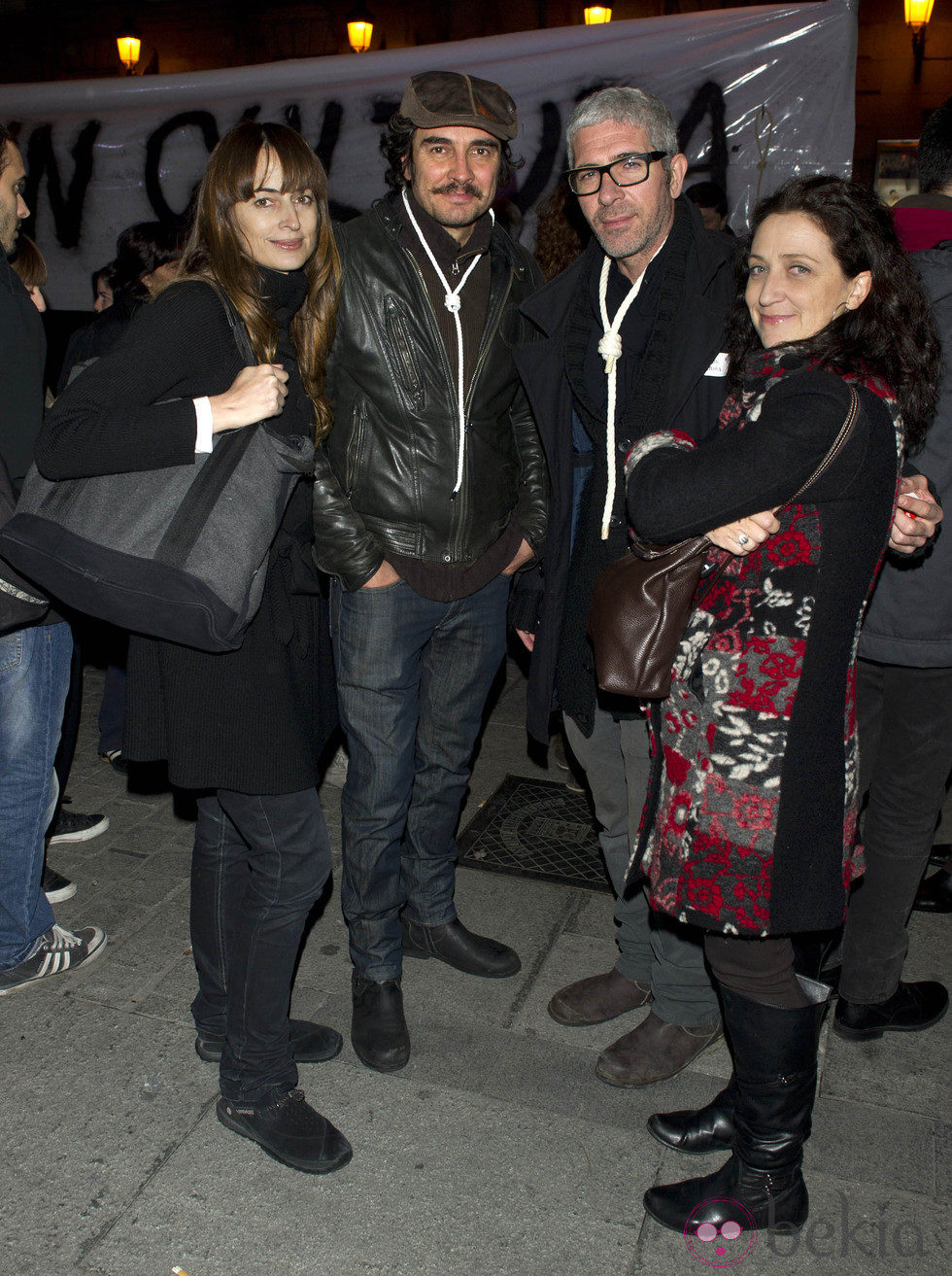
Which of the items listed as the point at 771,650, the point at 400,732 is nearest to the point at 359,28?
the point at 400,732

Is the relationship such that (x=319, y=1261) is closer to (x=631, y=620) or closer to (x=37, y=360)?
(x=631, y=620)

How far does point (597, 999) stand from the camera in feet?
10.7

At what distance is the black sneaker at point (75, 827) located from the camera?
14.0 feet

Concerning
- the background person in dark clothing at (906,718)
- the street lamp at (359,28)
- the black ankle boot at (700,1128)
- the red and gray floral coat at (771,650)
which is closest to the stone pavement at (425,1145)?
the black ankle boot at (700,1128)

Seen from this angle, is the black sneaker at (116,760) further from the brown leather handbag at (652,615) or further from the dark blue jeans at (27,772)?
the brown leather handbag at (652,615)

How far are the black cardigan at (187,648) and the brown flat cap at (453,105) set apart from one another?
969 millimetres

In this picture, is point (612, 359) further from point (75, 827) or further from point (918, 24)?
point (918, 24)

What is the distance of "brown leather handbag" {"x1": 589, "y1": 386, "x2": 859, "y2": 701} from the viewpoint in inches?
86.4

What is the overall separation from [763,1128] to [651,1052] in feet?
2.02

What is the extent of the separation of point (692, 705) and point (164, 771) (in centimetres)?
312

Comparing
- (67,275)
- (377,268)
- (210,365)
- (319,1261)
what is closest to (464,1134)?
(319,1261)

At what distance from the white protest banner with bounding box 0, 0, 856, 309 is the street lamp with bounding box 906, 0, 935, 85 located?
8541 millimetres

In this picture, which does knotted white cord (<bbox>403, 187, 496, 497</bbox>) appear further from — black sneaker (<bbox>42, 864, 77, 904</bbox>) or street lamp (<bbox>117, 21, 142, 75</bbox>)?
street lamp (<bbox>117, 21, 142, 75</bbox>)

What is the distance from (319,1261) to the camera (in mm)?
2396
